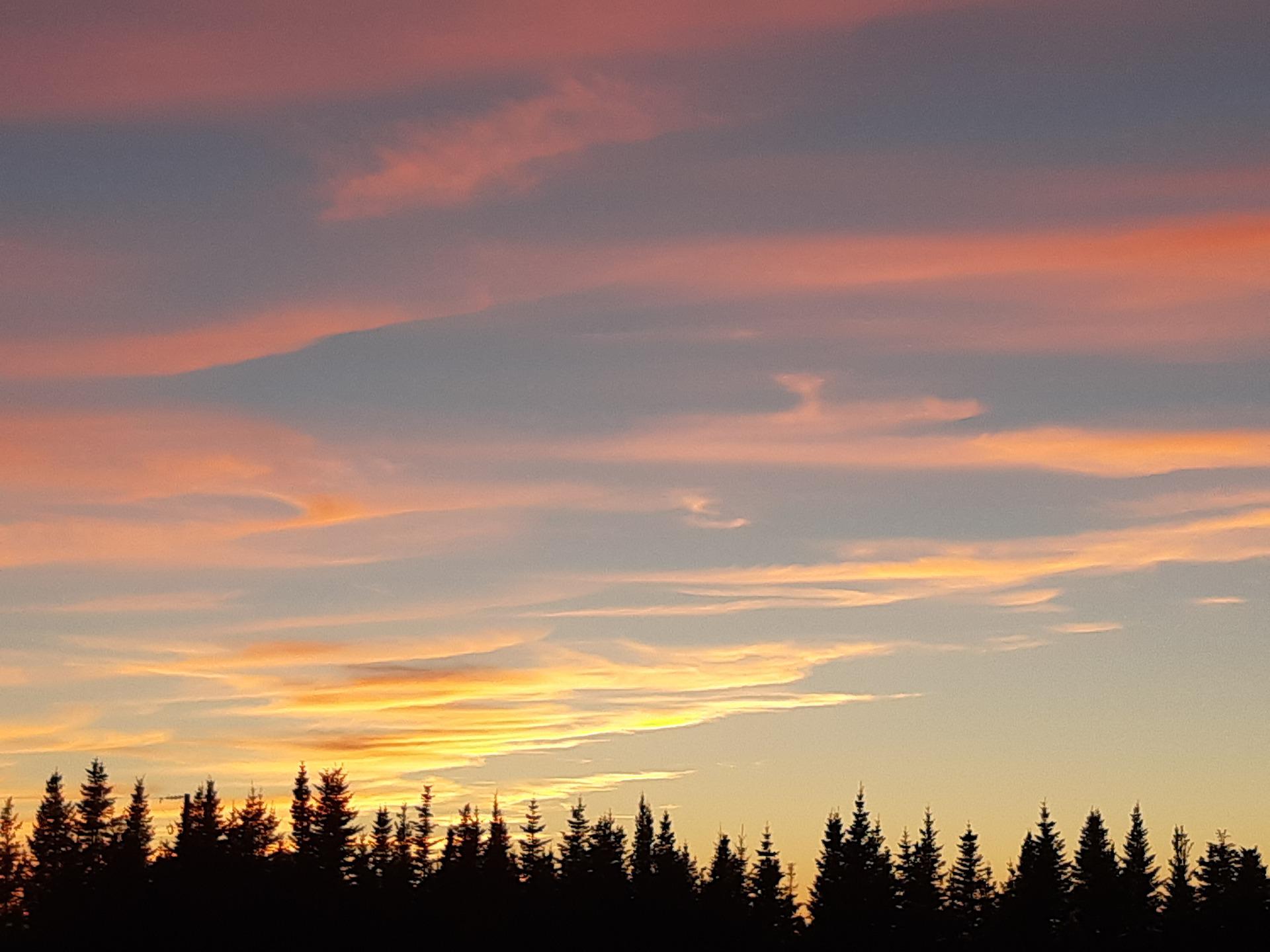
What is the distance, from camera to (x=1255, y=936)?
484ft

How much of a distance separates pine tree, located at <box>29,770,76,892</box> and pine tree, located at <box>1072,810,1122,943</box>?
337 feet

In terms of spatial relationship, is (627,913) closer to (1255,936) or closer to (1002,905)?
(1002,905)

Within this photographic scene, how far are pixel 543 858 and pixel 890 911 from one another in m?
38.4

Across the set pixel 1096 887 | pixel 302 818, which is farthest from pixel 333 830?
pixel 1096 887

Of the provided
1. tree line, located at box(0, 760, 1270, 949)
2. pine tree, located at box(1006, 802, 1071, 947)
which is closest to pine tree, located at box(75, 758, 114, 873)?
tree line, located at box(0, 760, 1270, 949)

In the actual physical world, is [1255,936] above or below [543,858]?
below

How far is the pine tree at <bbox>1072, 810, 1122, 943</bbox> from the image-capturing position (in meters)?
157

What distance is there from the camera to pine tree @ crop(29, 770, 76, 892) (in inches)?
6949

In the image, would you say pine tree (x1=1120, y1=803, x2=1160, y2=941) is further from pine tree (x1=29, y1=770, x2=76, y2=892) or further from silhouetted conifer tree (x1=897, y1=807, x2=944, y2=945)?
pine tree (x1=29, y1=770, x2=76, y2=892)

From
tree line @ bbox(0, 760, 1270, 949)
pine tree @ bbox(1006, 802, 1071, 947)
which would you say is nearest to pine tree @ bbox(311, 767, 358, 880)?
tree line @ bbox(0, 760, 1270, 949)

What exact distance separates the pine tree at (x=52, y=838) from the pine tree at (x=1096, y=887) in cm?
10279

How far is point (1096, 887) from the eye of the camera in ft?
535

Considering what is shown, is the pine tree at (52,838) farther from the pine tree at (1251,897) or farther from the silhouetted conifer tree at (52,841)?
the pine tree at (1251,897)

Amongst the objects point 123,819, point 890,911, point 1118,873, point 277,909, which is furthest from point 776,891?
point 123,819
